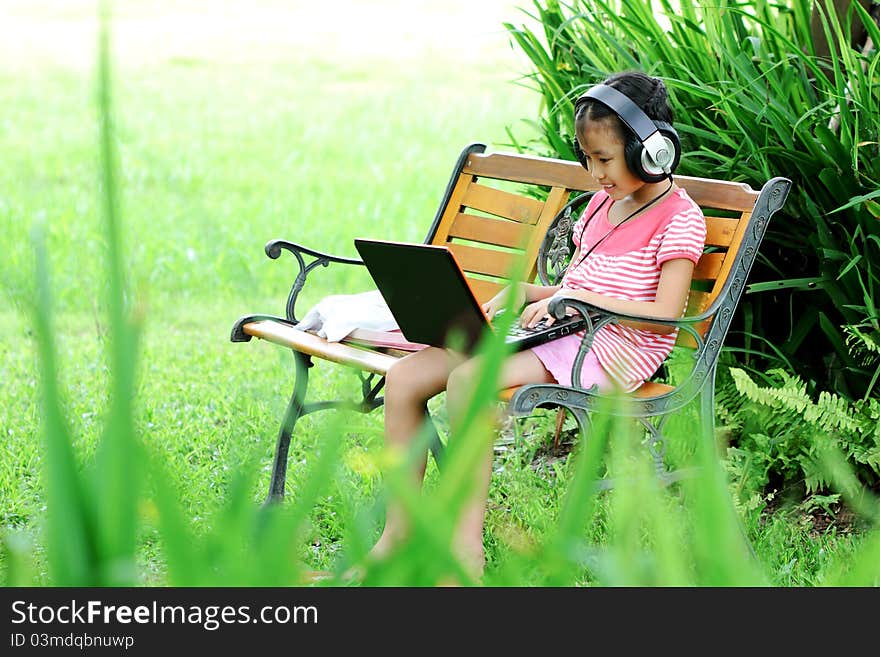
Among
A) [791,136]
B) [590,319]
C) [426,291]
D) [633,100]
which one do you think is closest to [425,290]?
[426,291]

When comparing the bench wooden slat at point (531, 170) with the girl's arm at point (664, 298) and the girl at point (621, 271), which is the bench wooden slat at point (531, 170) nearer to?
the girl at point (621, 271)

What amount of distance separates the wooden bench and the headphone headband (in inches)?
9.8

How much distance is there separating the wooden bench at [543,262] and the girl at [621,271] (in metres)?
0.08

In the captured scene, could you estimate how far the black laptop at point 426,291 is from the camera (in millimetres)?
2531

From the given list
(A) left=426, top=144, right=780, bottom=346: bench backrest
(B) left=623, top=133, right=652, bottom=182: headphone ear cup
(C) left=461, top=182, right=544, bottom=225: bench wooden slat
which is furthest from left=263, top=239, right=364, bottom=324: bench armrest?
(B) left=623, top=133, right=652, bottom=182: headphone ear cup

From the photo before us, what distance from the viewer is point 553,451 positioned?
14.0 feet

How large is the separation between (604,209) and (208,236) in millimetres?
2898

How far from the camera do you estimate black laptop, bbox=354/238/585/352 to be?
253 cm

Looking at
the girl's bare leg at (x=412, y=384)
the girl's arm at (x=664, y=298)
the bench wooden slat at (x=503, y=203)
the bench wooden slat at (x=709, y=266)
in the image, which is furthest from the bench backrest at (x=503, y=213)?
the girl's bare leg at (x=412, y=384)

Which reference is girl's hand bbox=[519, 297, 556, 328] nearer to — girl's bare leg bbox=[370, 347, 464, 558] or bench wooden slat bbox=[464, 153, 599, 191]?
girl's bare leg bbox=[370, 347, 464, 558]

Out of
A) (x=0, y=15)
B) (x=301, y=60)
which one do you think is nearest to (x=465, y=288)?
(x=301, y=60)

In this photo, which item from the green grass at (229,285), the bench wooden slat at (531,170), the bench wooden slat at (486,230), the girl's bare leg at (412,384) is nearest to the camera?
the green grass at (229,285)

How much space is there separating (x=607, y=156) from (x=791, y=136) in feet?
2.15
